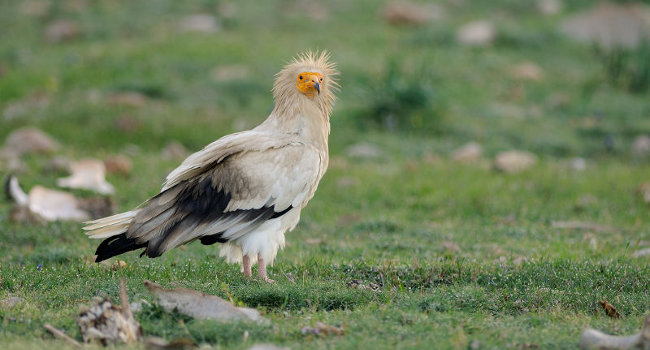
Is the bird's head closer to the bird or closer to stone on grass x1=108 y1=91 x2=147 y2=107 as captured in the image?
the bird

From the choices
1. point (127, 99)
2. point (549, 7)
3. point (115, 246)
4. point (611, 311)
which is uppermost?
point (549, 7)

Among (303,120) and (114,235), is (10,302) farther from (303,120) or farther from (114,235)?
(303,120)

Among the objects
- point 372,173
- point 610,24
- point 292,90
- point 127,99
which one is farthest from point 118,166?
point 610,24

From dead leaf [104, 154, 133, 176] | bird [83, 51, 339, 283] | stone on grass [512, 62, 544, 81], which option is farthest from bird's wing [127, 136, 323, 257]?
stone on grass [512, 62, 544, 81]

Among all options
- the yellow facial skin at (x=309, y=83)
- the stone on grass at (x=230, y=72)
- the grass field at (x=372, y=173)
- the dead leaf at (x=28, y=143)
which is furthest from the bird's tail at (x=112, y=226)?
the stone on grass at (x=230, y=72)

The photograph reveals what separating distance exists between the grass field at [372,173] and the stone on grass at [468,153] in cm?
27

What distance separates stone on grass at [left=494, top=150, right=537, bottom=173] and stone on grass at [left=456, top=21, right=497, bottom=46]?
7.56 m

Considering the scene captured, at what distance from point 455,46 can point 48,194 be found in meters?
12.8

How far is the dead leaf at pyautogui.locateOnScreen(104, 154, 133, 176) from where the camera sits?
43.1 feet

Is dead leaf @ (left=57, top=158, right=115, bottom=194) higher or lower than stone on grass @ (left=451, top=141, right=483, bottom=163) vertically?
higher

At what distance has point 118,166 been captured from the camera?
13164mm

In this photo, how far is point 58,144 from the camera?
15.2m

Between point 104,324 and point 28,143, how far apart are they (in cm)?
934

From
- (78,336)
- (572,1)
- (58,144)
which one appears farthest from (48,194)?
(572,1)
